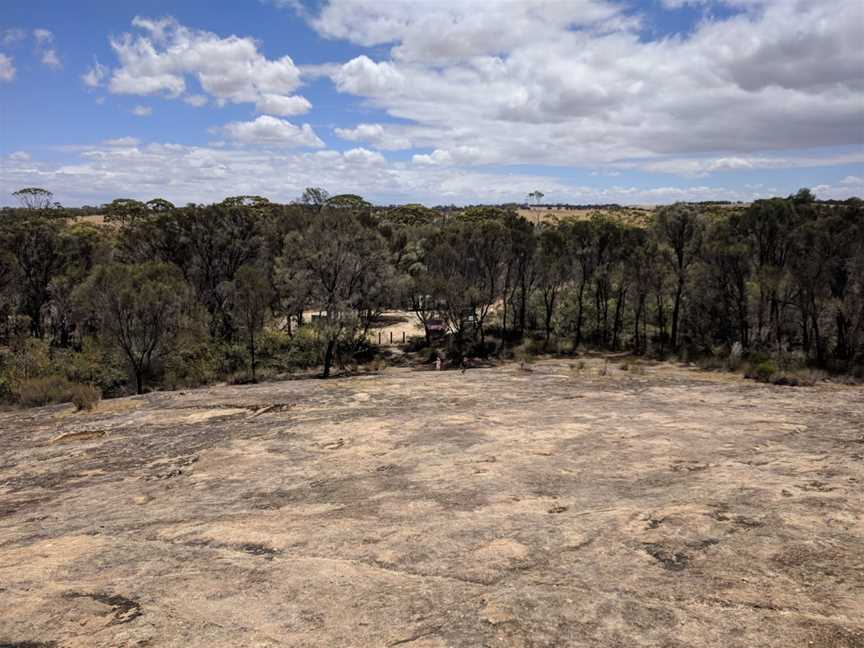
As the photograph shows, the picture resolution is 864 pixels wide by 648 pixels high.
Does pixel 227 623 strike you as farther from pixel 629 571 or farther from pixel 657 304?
pixel 657 304

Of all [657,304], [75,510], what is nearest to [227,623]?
[75,510]

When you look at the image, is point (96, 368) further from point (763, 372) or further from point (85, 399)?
point (763, 372)

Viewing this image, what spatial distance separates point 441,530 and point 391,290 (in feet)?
101

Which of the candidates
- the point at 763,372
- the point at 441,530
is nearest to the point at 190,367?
the point at 441,530

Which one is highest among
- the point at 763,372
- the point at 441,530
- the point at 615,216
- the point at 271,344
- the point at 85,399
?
the point at 615,216

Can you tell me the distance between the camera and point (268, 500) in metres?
9.83

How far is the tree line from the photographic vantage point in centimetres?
2695

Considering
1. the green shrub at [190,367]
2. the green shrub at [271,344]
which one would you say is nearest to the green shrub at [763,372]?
the green shrub at [271,344]

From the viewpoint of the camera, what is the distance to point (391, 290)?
125 feet

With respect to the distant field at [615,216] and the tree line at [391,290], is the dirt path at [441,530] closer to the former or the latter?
the tree line at [391,290]

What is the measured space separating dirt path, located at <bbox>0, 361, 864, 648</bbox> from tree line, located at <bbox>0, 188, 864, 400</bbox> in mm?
12279

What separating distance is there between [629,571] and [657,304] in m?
35.0

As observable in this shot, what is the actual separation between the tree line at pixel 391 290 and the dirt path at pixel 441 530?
483 inches

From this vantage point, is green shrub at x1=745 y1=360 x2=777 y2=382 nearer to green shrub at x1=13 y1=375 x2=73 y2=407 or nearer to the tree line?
the tree line
